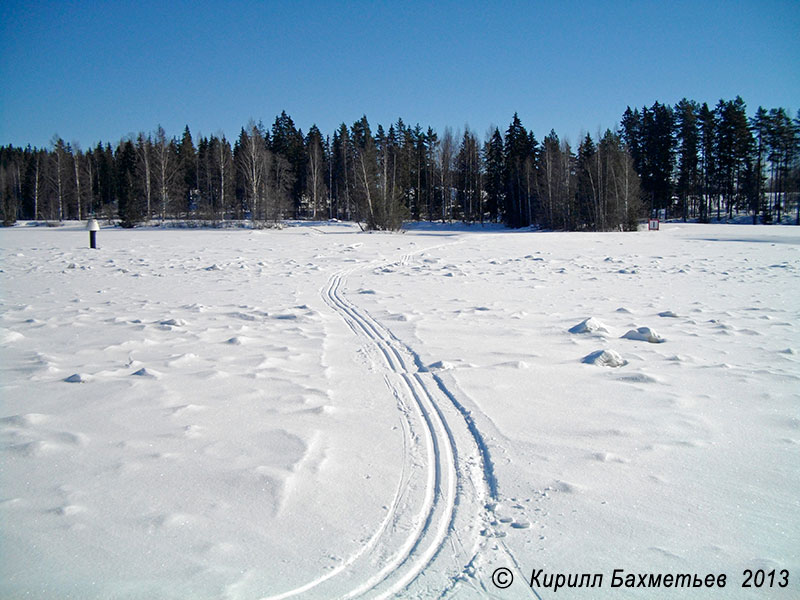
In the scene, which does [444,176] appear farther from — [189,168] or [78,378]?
[78,378]

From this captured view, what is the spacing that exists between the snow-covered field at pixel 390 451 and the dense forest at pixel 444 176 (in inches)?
1149

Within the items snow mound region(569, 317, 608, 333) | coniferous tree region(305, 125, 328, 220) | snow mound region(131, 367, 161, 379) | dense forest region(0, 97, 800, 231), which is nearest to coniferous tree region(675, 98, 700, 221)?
dense forest region(0, 97, 800, 231)

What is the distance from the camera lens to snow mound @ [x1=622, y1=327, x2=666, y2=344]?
236 inches

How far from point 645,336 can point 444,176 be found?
2072 inches

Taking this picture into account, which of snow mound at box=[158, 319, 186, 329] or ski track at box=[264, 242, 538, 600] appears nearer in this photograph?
ski track at box=[264, 242, 538, 600]

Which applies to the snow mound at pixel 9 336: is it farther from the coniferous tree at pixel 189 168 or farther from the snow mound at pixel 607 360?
the coniferous tree at pixel 189 168

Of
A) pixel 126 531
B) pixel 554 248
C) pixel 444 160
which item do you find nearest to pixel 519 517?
pixel 126 531

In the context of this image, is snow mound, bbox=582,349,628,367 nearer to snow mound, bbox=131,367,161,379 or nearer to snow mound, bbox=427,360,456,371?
snow mound, bbox=427,360,456,371

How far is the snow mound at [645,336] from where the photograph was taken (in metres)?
6.00

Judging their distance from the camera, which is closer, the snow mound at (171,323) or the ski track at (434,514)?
the ski track at (434,514)

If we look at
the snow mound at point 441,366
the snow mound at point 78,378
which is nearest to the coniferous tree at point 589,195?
the snow mound at point 441,366

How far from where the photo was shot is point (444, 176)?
56.6m

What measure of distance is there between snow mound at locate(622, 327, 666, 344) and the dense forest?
95.5 feet

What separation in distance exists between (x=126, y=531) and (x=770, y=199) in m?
59.9
